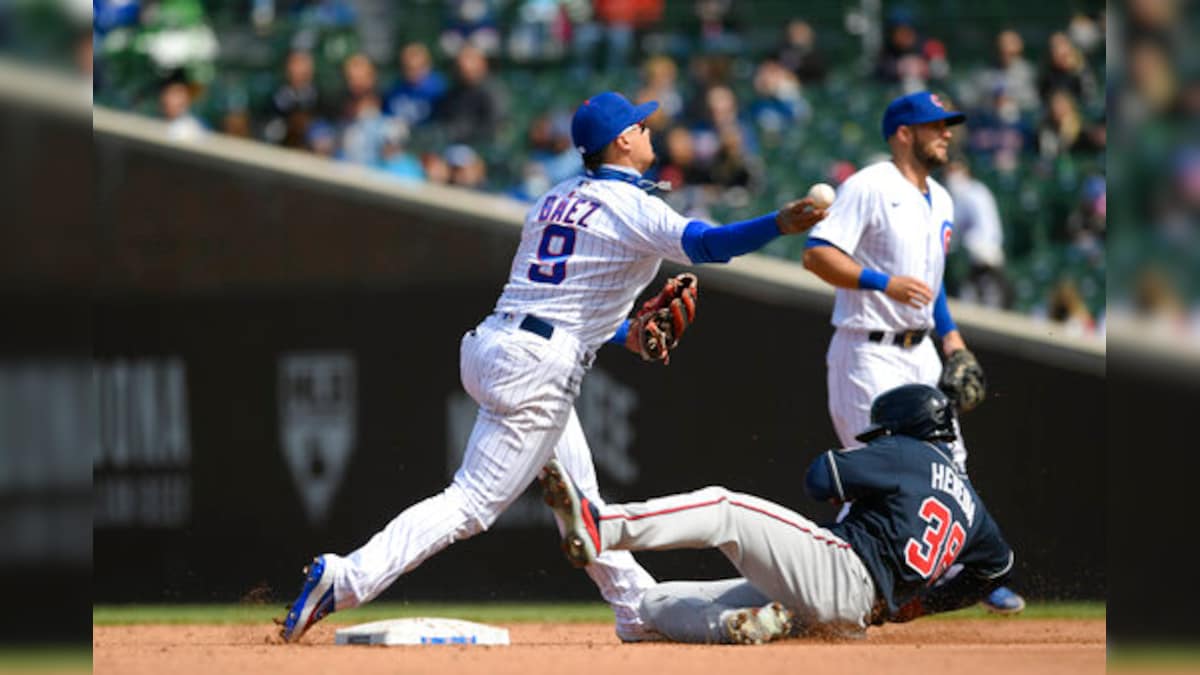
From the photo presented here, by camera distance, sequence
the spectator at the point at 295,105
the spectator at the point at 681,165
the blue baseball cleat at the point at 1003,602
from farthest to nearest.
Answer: the spectator at the point at 295,105 → the spectator at the point at 681,165 → the blue baseball cleat at the point at 1003,602

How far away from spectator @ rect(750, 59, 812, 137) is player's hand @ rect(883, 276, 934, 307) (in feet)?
20.6

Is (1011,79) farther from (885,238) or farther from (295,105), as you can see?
(885,238)

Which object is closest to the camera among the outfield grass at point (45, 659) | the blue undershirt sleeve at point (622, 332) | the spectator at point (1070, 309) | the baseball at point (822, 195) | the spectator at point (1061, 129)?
the outfield grass at point (45, 659)

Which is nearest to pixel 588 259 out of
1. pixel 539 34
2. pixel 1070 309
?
pixel 1070 309

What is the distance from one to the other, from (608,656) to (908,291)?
69.7 inches

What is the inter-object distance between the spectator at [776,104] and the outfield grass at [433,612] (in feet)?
16.4

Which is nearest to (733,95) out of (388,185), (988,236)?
(988,236)

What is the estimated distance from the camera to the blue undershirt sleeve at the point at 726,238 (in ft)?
15.8

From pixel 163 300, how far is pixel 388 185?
1318 millimetres

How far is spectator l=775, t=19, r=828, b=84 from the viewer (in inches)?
497

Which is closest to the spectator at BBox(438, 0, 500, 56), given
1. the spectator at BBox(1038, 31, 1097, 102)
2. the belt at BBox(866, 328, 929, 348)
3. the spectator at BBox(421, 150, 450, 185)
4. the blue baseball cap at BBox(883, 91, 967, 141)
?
the spectator at BBox(421, 150, 450, 185)

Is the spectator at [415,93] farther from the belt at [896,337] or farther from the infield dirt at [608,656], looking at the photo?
the belt at [896,337]

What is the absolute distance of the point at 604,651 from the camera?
5027mm

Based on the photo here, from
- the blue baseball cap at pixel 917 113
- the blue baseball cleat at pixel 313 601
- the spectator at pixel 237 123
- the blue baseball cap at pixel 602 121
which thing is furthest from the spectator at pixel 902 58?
the blue baseball cleat at pixel 313 601
